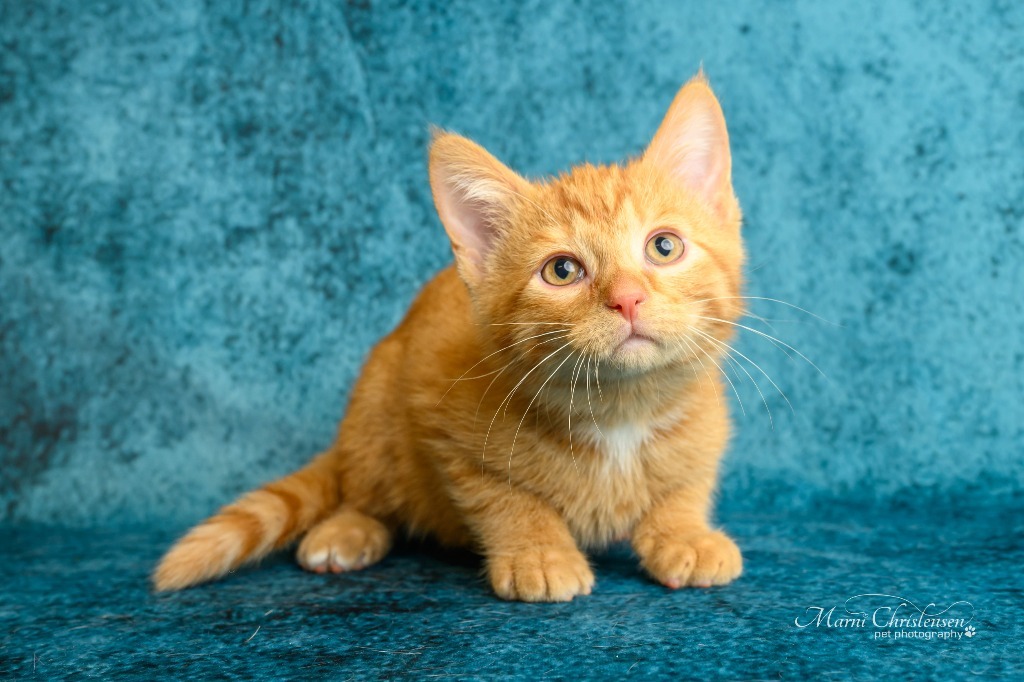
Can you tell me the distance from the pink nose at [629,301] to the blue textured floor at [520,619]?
1.38 feet

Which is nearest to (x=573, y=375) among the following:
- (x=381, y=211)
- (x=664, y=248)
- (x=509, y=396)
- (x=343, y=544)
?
(x=509, y=396)

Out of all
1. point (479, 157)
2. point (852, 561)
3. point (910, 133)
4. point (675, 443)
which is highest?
point (910, 133)

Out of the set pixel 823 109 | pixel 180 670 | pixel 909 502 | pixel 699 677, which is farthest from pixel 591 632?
pixel 823 109

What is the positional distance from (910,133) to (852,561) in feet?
3.36

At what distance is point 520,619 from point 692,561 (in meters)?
0.29

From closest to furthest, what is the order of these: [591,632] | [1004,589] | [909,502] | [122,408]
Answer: [591,632] < [1004,589] < [909,502] < [122,408]

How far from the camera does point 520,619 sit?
1440 mm

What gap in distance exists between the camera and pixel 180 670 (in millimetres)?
1301

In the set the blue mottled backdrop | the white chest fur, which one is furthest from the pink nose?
the blue mottled backdrop

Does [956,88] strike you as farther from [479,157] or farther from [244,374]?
[244,374]

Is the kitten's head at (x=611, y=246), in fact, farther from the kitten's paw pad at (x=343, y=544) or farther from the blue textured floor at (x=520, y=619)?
the kitten's paw pad at (x=343, y=544)

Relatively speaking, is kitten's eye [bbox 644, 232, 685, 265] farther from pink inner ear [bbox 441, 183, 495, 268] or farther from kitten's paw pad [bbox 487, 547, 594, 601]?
kitten's paw pad [bbox 487, 547, 594, 601]

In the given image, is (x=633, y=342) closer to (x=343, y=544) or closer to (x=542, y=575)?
(x=542, y=575)

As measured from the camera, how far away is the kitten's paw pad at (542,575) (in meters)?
1.51
